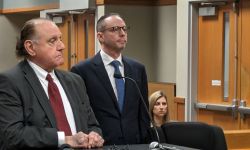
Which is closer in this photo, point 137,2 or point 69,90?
point 69,90

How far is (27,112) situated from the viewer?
2289 mm

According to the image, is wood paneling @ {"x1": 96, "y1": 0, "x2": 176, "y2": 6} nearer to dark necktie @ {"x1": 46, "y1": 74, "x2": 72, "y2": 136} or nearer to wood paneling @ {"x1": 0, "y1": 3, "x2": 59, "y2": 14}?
Result: wood paneling @ {"x1": 0, "y1": 3, "x2": 59, "y2": 14}

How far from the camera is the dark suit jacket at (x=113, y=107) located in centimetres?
308

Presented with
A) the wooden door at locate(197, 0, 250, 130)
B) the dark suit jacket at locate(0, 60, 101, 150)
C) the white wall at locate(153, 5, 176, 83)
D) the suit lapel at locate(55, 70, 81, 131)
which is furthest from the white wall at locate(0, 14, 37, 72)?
the dark suit jacket at locate(0, 60, 101, 150)

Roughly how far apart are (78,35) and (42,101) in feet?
24.0

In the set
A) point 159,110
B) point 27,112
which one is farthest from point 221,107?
point 27,112

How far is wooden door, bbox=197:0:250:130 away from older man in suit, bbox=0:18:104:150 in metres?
4.02

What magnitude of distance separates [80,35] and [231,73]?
3.82 metres

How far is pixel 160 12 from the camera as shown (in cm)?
855

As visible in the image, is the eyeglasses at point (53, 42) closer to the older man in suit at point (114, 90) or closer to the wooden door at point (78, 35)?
the older man in suit at point (114, 90)

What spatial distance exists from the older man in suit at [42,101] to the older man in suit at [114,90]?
0.53 metres

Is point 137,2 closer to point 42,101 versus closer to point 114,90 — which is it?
point 114,90

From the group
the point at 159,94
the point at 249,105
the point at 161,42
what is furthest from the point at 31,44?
the point at 161,42

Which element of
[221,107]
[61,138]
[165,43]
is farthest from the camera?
[165,43]
